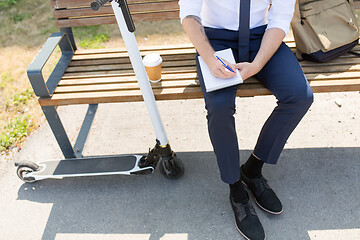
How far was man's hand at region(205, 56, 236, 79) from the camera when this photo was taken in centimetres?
189

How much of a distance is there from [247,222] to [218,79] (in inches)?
37.1

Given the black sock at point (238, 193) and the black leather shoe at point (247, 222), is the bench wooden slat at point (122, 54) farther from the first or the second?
the black leather shoe at point (247, 222)

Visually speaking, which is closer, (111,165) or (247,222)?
(247,222)

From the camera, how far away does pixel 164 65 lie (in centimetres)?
253

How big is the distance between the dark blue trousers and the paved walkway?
414 millimetres

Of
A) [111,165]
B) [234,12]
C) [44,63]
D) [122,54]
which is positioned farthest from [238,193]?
[44,63]

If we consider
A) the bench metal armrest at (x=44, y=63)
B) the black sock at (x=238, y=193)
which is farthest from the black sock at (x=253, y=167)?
the bench metal armrest at (x=44, y=63)

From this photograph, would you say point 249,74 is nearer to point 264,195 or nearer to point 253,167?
point 253,167

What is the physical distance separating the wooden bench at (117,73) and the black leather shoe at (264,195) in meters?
0.62

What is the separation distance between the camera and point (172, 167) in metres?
2.45

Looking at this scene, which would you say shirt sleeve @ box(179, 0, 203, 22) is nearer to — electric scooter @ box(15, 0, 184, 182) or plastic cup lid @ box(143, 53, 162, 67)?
plastic cup lid @ box(143, 53, 162, 67)

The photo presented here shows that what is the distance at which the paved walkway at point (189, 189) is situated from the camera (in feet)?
7.23

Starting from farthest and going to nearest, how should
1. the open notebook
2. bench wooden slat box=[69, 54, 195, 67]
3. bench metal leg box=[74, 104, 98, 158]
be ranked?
bench metal leg box=[74, 104, 98, 158] < bench wooden slat box=[69, 54, 195, 67] < the open notebook

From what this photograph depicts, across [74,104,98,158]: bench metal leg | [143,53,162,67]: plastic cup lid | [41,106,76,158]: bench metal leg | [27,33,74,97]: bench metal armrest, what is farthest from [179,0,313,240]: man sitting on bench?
[74,104,98,158]: bench metal leg
